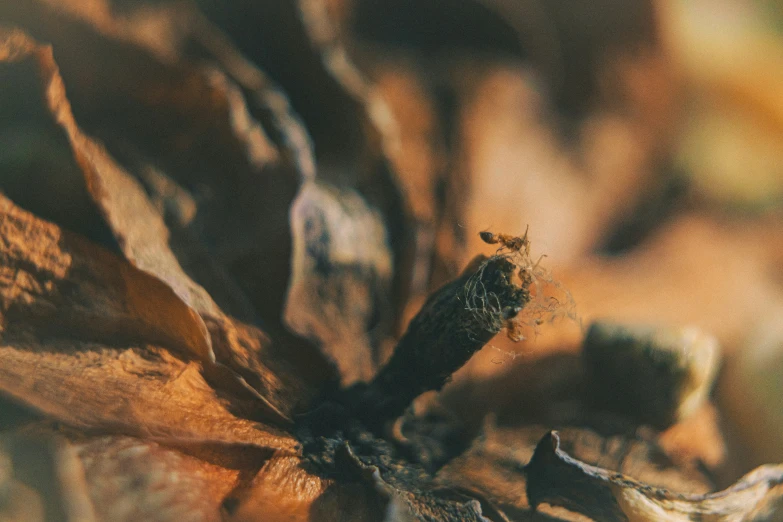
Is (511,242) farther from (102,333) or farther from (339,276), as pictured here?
(102,333)

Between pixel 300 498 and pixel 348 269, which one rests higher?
pixel 348 269

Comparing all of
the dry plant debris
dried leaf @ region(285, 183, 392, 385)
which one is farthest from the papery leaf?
dried leaf @ region(285, 183, 392, 385)

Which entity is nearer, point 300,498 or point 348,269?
point 300,498

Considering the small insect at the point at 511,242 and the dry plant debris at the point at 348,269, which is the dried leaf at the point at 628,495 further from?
the small insect at the point at 511,242

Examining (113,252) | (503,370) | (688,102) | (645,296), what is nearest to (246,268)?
(113,252)

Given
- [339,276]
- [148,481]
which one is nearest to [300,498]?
[148,481]

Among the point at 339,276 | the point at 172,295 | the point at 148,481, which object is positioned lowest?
the point at 148,481

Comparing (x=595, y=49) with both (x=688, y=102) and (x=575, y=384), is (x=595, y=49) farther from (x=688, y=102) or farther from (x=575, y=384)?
(x=575, y=384)
